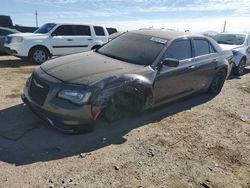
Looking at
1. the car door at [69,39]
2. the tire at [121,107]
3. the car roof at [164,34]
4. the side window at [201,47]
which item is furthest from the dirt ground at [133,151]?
the car door at [69,39]

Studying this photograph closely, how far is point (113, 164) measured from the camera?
3744 mm

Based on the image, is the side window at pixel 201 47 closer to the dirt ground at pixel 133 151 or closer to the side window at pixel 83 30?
the dirt ground at pixel 133 151

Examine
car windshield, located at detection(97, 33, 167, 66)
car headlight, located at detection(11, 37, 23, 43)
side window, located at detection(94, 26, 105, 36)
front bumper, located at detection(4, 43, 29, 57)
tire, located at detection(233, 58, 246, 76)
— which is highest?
car windshield, located at detection(97, 33, 167, 66)

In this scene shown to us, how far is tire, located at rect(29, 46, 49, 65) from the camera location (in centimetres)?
1090

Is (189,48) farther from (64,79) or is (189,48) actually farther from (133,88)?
(64,79)

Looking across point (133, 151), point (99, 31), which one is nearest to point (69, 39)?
point (99, 31)

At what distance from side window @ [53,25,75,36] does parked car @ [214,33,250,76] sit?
6027mm

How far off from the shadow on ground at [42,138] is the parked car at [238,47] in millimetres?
6089

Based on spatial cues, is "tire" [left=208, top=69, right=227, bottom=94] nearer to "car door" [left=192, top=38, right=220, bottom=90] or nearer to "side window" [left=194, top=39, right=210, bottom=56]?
"car door" [left=192, top=38, right=220, bottom=90]

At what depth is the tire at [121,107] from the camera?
455 centimetres

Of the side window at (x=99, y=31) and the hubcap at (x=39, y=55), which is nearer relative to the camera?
the hubcap at (x=39, y=55)

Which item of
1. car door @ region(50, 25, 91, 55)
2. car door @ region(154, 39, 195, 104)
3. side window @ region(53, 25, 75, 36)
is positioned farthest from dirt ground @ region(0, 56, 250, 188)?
side window @ region(53, 25, 75, 36)

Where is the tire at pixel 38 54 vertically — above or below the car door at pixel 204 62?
below

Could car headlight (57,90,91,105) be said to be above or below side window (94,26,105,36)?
below
